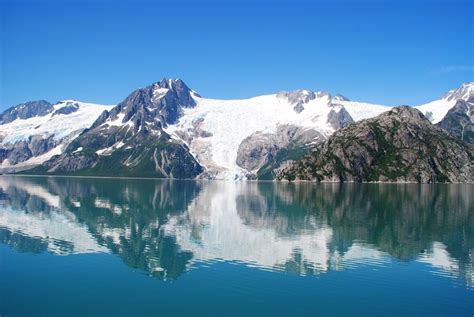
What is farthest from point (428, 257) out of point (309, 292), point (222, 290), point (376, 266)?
point (222, 290)

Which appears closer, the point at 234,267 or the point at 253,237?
the point at 234,267

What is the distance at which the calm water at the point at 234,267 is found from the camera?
170ft

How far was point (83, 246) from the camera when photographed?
84750 mm

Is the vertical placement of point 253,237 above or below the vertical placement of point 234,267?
above

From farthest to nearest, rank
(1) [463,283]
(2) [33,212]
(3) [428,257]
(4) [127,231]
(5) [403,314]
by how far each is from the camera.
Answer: (2) [33,212], (4) [127,231], (3) [428,257], (1) [463,283], (5) [403,314]

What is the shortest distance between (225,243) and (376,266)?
97.3 ft

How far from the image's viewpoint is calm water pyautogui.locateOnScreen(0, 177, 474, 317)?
5184cm

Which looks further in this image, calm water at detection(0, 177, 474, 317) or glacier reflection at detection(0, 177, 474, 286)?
Result: glacier reflection at detection(0, 177, 474, 286)

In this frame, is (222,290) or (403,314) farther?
(222,290)

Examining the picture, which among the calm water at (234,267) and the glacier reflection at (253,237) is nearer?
the calm water at (234,267)

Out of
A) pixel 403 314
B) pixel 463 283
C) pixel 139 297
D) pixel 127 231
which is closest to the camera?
pixel 403 314

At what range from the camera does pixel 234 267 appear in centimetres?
6912

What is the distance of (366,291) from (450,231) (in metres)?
58.8

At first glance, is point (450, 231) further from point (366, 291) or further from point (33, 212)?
point (33, 212)
